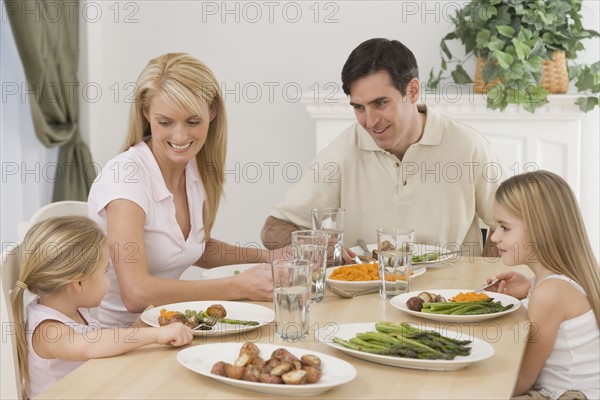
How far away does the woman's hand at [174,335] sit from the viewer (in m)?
1.63

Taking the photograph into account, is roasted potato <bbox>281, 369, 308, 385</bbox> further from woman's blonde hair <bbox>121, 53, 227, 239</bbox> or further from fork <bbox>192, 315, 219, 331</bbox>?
woman's blonde hair <bbox>121, 53, 227, 239</bbox>

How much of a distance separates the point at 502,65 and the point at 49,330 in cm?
263

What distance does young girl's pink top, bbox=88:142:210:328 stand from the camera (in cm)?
216

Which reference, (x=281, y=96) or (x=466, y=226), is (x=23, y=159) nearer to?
(x=281, y=96)

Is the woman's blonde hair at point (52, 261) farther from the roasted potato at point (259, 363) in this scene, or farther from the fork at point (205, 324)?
the roasted potato at point (259, 363)

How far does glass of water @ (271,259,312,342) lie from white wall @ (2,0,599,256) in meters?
2.66

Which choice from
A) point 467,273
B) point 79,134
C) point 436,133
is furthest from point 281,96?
point 467,273

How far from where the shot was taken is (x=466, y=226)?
2838 millimetres

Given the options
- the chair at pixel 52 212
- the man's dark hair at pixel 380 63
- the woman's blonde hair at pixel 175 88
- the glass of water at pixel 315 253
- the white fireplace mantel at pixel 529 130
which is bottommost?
the glass of water at pixel 315 253

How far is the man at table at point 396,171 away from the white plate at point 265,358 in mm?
1237

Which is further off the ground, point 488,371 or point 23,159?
point 23,159

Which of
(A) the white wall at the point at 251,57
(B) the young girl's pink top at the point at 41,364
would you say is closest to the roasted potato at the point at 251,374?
(B) the young girl's pink top at the point at 41,364

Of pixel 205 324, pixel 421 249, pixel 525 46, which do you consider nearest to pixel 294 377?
pixel 205 324

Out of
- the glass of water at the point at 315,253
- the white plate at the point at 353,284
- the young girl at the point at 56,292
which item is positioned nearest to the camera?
the young girl at the point at 56,292
